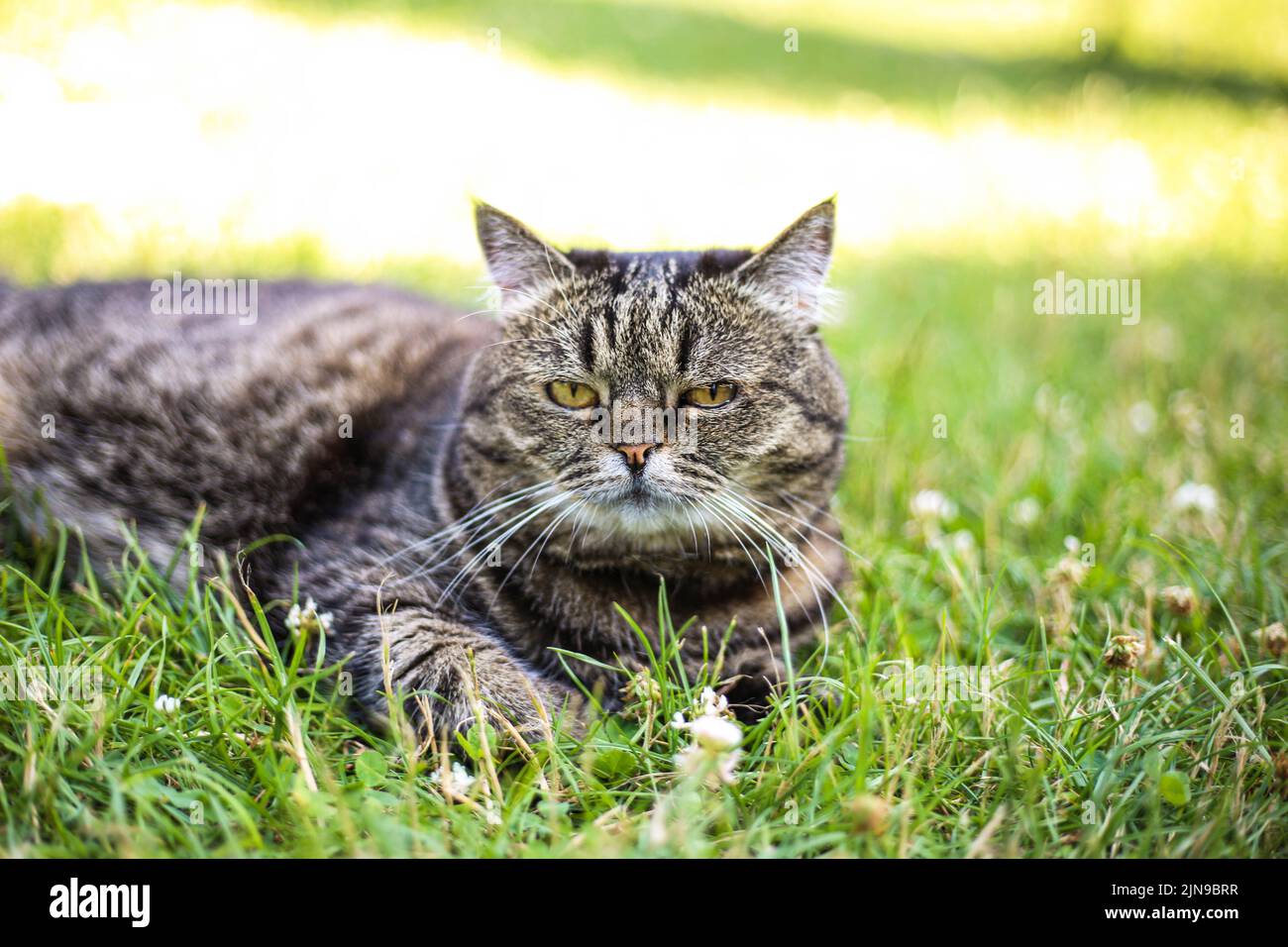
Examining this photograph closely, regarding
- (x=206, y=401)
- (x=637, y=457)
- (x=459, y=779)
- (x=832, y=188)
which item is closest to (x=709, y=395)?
(x=637, y=457)

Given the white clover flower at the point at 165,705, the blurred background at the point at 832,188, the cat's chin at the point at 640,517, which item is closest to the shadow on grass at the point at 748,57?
the blurred background at the point at 832,188

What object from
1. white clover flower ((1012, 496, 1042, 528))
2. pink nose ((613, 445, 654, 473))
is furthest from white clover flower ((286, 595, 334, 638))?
white clover flower ((1012, 496, 1042, 528))

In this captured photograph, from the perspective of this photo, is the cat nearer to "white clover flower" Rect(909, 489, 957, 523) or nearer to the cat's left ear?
the cat's left ear

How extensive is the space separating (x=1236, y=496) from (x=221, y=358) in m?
2.74

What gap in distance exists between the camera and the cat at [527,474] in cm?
178

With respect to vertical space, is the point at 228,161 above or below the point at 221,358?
above

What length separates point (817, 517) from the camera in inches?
79.4

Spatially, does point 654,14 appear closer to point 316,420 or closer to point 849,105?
point 849,105

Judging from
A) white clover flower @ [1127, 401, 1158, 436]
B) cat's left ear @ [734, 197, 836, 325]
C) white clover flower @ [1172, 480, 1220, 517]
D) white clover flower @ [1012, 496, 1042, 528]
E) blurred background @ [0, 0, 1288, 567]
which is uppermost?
blurred background @ [0, 0, 1288, 567]

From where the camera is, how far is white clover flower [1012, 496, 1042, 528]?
2510mm

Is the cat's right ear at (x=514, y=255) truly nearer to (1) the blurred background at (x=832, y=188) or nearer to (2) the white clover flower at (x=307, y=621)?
(1) the blurred background at (x=832, y=188)

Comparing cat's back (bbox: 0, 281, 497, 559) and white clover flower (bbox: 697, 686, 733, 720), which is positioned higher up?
cat's back (bbox: 0, 281, 497, 559)
